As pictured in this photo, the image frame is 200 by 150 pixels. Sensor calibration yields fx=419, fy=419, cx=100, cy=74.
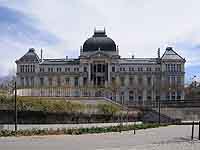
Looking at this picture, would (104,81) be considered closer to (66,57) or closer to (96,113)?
(66,57)

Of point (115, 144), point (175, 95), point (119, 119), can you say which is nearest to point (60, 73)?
point (175, 95)

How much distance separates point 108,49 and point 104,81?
9.89 metres

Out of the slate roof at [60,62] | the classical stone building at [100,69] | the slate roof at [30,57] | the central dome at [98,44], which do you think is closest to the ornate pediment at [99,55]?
the classical stone building at [100,69]

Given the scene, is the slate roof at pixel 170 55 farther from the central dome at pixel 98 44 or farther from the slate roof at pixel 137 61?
the central dome at pixel 98 44

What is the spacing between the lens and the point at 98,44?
417ft

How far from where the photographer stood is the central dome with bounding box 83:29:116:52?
127 m

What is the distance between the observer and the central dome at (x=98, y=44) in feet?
418

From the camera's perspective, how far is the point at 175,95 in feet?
376

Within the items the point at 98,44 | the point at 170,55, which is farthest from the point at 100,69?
the point at 170,55

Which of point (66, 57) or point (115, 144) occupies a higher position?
point (66, 57)

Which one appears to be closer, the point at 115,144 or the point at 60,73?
the point at 115,144

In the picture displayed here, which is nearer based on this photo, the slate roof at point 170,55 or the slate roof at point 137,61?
the slate roof at point 137,61

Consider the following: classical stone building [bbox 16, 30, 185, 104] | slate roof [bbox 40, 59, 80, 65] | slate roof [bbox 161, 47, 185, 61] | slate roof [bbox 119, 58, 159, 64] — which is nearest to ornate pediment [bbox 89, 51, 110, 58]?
classical stone building [bbox 16, 30, 185, 104]

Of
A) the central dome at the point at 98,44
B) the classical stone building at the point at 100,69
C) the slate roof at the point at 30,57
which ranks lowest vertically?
the classical stone building at the point at 100,69
